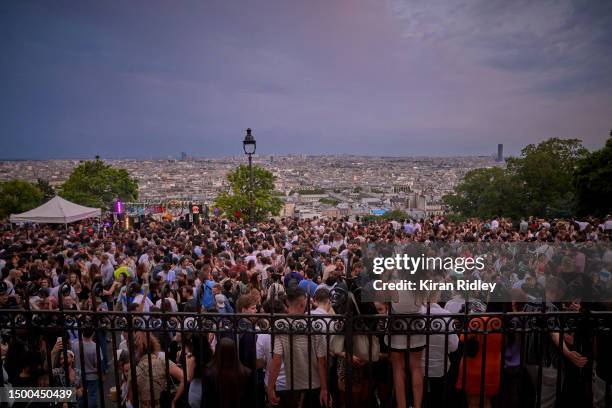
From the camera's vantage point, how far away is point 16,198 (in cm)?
4950

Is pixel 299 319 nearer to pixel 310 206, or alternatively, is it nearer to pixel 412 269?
pixel 412 269

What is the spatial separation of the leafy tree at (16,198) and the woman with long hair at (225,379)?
188 ft

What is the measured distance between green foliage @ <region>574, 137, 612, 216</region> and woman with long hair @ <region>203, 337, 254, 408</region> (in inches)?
1117

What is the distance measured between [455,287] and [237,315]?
3990 mm

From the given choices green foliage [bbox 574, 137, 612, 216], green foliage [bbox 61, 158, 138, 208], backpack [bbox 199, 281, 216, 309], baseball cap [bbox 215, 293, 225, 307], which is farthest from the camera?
green foliage [bbox 61, 158, 138, 208]

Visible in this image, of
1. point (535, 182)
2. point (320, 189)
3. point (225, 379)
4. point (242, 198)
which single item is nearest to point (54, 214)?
point (225, 379)

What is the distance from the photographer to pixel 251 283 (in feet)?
23.6

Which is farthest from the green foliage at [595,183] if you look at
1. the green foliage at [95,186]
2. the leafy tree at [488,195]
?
the green foliage at [95,186]

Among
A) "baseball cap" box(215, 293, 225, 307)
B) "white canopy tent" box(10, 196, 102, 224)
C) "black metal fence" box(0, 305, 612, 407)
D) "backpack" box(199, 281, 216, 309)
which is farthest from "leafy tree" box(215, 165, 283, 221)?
"black metal fence" box(0, 305, 612, 407)

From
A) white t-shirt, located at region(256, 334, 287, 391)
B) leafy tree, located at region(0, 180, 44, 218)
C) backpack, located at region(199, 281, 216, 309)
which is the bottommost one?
leafy tree, located at region(0, 180, 44, 218)

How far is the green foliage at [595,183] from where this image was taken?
24484 millimetres

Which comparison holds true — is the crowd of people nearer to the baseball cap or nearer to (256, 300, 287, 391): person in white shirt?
(256, 300, 287, 391): person in white shirt

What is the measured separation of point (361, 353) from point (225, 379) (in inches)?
49.4

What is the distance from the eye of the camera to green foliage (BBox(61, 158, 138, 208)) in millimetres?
48344
